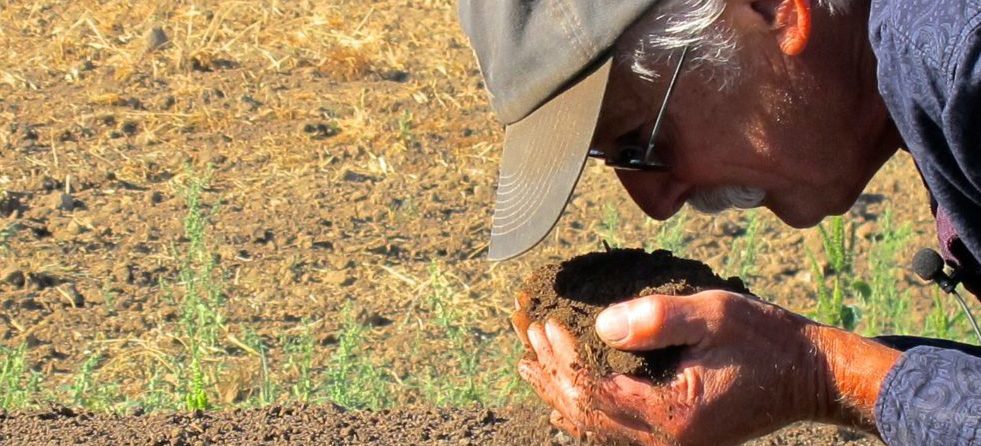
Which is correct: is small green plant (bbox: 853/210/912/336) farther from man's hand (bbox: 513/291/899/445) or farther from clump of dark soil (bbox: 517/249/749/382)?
man's hand (bbox: 513/291/899/445)

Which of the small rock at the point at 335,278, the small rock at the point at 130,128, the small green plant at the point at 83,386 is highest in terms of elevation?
the small green plant at the point at 83,386

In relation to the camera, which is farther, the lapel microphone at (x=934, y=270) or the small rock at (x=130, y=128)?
the small rock at (x=130, y=128)

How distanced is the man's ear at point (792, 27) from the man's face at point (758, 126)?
0.02 m

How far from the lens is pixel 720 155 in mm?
2598

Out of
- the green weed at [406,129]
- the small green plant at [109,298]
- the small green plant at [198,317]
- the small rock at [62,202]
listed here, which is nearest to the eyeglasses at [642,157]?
the small green plant at [198,317]

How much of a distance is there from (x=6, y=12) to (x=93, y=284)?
2.40 meters

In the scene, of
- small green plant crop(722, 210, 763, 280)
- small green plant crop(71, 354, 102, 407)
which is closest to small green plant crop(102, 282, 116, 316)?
small green plant crop(71, 354, 102, 407)

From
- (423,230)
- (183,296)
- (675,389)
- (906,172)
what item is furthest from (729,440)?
(906,172)

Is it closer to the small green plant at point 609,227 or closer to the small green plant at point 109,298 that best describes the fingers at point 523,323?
the small green plant at point 109,298

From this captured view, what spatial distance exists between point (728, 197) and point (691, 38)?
14.4 inches

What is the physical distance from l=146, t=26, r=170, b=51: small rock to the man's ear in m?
4.14

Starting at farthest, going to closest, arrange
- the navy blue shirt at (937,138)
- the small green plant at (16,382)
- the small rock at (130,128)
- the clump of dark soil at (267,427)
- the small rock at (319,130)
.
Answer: the small rock at (319,130)
the small rock at (130,128)
the small green plant at (16,382)
the clump of dark soil at (267,427)
the navy blue shirt at (937,138)

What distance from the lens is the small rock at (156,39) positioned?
622 cm

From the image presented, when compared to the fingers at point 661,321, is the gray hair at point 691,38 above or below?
above
